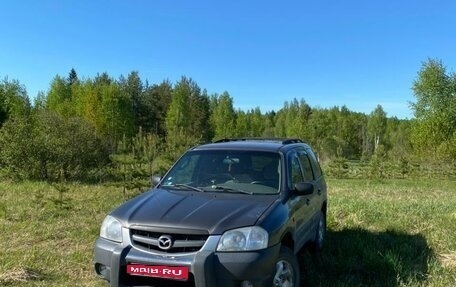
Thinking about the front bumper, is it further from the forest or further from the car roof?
the forest

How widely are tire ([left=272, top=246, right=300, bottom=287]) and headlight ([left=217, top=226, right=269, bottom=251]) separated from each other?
14.6 inches

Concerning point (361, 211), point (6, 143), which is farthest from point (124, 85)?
point (361, 211)

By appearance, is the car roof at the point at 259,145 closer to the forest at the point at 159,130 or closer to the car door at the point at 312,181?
the car door at the point at 312,181

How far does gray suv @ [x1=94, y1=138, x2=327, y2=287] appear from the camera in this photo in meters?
4.30

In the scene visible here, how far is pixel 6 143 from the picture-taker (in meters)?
19.9

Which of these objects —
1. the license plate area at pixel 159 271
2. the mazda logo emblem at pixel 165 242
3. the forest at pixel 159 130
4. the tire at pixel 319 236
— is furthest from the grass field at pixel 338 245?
the forest at pixel 159 130

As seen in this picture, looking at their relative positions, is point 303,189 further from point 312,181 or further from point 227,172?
point 312,181

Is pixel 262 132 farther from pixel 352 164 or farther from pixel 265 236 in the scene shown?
pixel 265 236

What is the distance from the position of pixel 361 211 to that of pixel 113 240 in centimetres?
673

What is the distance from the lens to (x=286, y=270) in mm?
4902

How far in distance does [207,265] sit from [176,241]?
1.32 ft

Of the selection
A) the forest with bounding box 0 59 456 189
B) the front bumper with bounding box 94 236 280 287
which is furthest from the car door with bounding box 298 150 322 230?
the forest with bounding box 0 59 456 189

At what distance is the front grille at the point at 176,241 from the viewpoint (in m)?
4.38

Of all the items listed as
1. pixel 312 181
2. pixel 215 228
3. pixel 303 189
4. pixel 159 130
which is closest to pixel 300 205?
pixel 303 189
